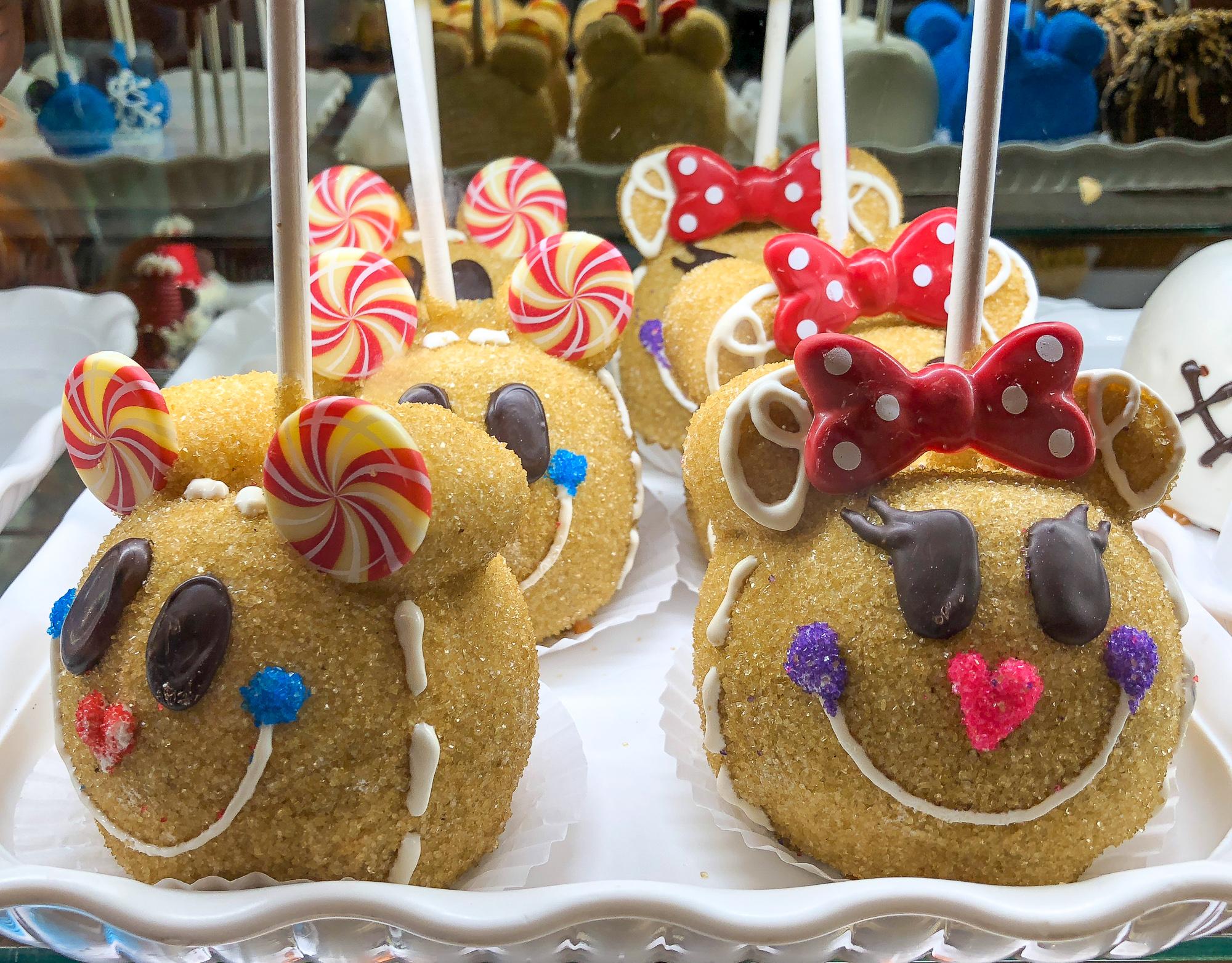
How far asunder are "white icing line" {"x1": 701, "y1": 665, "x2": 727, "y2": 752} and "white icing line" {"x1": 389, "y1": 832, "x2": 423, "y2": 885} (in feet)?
0.93

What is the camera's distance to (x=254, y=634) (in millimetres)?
832

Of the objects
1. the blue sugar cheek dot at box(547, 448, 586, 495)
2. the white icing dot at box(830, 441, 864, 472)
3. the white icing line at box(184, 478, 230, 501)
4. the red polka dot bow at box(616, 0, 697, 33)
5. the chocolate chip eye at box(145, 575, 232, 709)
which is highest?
the red polka dot bow at box(616, 0, 697, 33)

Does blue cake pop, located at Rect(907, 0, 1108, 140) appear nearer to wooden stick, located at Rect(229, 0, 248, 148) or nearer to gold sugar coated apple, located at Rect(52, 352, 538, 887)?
wooden stick, located at Rect(229, 0, 248, 148)

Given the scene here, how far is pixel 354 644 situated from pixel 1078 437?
0.62 metres

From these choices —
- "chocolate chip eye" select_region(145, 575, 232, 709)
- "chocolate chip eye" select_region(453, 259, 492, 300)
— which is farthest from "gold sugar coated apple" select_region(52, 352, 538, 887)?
"chocolate chip eye" select_region(453, 259, 492, 300)

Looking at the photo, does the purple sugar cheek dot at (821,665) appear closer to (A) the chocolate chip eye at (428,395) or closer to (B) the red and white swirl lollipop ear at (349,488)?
(B) the red and white swirl lollipop ear at (349,488)

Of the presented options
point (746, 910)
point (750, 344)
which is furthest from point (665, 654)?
point (746, 910)

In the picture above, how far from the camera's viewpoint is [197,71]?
1.69 metres

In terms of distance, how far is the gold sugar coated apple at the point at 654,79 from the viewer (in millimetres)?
1972

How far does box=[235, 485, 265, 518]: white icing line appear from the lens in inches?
34.8

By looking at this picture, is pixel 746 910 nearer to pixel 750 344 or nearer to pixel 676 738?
pixel 676 738

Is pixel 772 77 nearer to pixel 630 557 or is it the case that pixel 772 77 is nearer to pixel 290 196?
pixel 630 557

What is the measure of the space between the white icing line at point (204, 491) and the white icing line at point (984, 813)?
0.55m

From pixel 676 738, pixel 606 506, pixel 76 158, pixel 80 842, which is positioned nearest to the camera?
pixel 80 842
